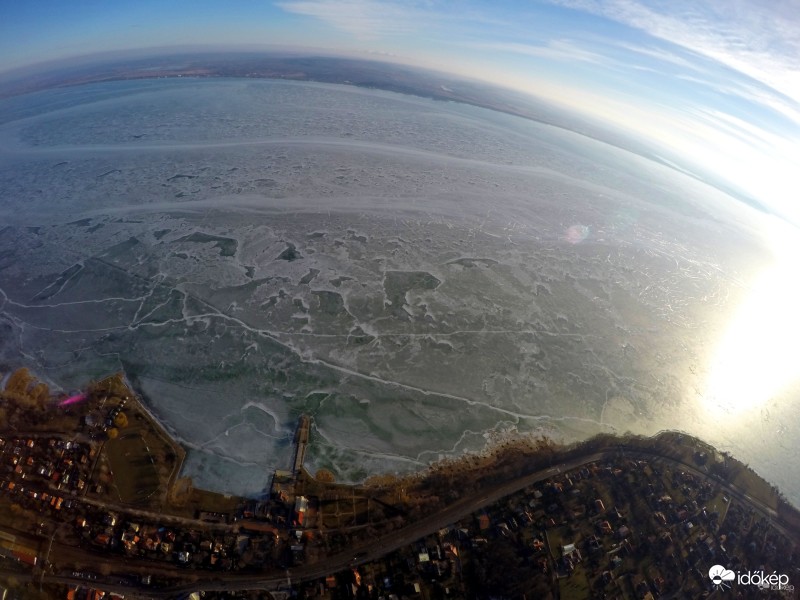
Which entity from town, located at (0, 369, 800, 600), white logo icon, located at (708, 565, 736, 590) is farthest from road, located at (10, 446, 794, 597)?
white logo icon, located at (708, 565, 736, 590)

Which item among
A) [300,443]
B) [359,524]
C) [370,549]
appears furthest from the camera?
[300,443]

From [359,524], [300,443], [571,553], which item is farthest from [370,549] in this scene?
[571,553]

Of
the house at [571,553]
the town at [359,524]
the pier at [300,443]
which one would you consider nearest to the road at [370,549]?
the town at [359,524]

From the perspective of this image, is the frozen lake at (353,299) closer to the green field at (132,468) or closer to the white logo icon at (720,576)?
the green field at (132,468)

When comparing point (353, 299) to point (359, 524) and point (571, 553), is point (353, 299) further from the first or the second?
point (571, 553)

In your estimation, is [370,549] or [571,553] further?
[571,553]

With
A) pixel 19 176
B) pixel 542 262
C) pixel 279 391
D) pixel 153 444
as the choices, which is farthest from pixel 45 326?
pixel 542 262
